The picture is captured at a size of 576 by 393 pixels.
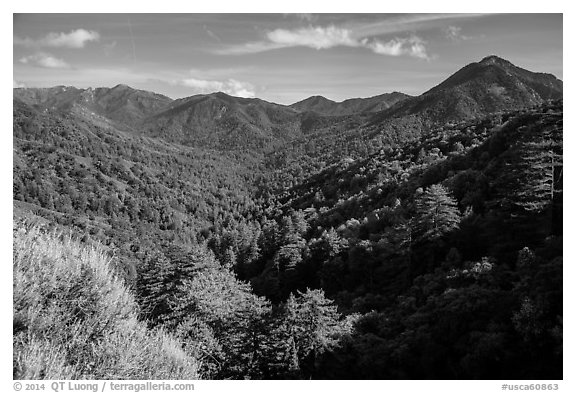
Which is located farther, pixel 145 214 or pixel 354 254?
pixel 145 214

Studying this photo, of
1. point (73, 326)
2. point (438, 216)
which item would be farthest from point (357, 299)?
point (73, 326)

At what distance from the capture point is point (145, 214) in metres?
186

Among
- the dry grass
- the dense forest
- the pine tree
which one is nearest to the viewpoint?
the dry grass

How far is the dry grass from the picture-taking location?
8906 mm

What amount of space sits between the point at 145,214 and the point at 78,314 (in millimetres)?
185320

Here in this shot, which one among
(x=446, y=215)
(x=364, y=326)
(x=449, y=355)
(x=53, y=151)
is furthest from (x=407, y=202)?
(x=53, y=151)

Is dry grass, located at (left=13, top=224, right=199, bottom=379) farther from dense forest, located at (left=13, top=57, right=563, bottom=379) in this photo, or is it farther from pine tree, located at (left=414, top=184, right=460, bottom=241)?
pine tree, located at (left=414, top=184, right=460, bottom=241)

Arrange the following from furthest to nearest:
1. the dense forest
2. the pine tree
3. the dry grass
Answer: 1. the pine tree
2. the dense forest
3. the dry grass

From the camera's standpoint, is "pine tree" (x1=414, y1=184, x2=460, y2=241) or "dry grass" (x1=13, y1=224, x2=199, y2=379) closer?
"dry grass" (x1=13, y1=224, x2=199, y2=379)

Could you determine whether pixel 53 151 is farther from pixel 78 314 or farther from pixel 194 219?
pixel 78 314

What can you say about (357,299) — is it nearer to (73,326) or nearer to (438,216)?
Answer: (438,216)

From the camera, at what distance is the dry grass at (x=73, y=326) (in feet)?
29.2

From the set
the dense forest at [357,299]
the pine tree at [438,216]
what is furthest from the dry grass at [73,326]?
the pine tree at [438,216]

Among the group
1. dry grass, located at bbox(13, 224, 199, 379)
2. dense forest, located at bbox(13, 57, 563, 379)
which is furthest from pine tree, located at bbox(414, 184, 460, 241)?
dry grass, located at bbox(13, 224, 199, 379)
